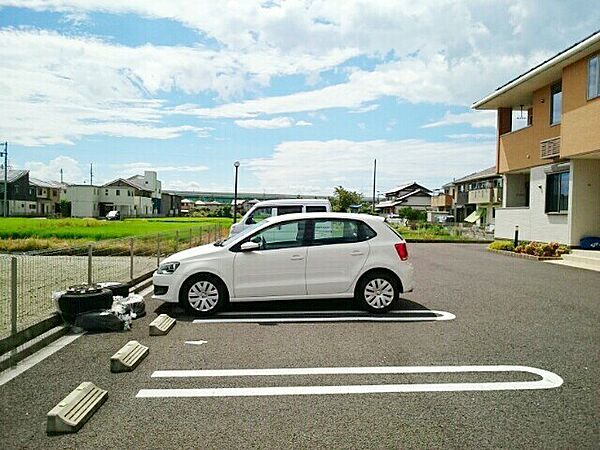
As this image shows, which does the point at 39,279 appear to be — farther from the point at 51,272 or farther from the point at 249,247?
the point at 249,247

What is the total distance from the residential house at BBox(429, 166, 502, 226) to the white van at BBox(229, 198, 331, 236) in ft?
98.4

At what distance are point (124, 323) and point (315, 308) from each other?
317 centimetres

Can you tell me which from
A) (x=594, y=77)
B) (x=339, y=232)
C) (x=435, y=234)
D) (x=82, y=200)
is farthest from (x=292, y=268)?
(x=82, y=200)

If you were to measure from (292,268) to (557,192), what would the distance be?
55.3ft

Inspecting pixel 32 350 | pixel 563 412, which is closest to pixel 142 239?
pixel 32 350

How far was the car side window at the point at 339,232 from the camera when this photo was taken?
345 inches

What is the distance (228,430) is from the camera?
4.06 m

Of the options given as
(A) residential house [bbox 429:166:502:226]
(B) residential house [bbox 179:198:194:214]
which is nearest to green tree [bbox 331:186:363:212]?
(A) residential house [bbox 429:166:502:226]

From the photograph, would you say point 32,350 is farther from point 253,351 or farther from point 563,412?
point 563,412

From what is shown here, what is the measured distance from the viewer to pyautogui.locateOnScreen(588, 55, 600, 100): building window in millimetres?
17953

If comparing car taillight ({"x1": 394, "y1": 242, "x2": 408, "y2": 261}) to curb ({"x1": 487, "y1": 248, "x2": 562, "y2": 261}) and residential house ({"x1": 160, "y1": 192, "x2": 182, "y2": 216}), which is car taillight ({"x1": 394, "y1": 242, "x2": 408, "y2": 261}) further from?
residential house ({"x1": 160, "y1": 192, "x2": 182, "y2": 216})

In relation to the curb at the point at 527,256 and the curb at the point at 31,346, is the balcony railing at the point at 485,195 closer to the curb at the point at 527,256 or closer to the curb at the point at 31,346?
the curb at the point at 527,256

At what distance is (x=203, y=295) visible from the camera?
28.1 ft

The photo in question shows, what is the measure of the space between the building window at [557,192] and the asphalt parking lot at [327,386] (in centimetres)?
1345
